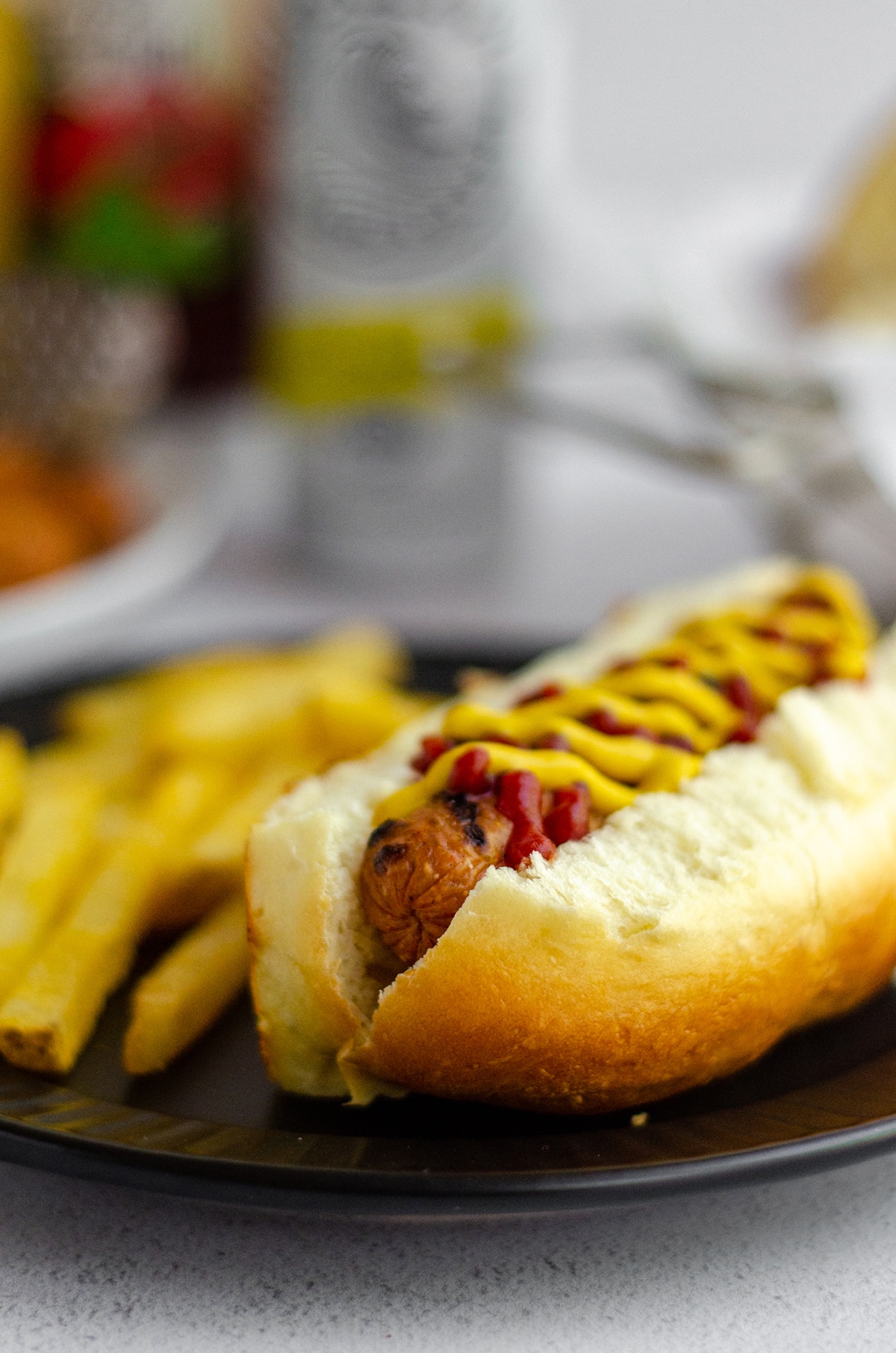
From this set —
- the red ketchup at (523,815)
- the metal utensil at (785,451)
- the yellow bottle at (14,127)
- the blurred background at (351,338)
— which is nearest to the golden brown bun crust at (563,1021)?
the red ketchup at (523,815)

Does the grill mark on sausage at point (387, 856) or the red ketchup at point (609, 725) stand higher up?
the red ketchup at point (609, 725)

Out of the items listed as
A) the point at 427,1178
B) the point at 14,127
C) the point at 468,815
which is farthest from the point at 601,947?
the point at 14,127

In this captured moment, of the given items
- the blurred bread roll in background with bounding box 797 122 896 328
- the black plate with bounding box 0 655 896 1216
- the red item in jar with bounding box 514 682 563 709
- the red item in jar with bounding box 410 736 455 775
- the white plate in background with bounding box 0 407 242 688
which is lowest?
the white plate in background with bounding box 0 407 242 688

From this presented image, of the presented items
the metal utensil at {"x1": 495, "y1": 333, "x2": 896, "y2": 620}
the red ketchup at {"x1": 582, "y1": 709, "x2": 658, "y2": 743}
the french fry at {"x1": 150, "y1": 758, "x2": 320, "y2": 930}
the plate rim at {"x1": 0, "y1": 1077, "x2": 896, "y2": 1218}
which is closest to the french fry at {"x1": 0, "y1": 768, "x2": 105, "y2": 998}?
the french fry at {"x1": 150, "y1": 758, "x2": 320, "y2": 930}

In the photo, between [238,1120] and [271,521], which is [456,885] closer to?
[238,1120]

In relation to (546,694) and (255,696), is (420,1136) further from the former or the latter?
(255,696)

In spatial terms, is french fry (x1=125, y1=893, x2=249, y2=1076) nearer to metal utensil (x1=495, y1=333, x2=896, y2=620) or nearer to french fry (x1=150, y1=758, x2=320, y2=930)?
french fry (x1=150, y1=758, x2=320, y2=930)

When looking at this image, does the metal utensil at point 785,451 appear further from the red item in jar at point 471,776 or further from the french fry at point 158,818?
the red item in jar at point 471,776
